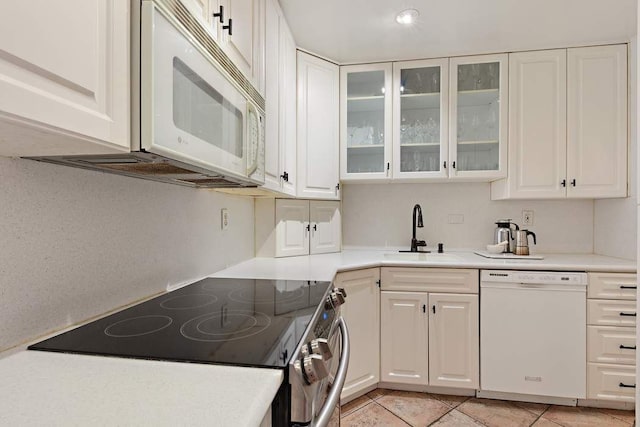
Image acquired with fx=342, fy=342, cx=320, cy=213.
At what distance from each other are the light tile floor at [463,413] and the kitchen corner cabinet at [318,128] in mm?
1370

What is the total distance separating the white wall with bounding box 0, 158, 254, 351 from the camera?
787 millimetres

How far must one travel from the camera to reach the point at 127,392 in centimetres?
59

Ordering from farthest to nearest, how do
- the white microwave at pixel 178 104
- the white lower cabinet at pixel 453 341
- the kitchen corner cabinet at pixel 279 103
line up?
the white lower cabinet at pixel 453 341
the kitchen corner cabinet at pixel 279 103
the white microwave at pixel 178 104

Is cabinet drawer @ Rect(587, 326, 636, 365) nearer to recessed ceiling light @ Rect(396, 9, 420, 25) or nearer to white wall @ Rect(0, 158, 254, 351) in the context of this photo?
recessed ceiling light @ Rect(396, 9, 420, 25)

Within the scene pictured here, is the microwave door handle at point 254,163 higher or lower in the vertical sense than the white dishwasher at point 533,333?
higher

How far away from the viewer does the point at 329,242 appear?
8.62ft

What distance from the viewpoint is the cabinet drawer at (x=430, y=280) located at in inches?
83.2

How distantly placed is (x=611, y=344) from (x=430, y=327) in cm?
100

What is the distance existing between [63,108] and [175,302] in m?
0.80

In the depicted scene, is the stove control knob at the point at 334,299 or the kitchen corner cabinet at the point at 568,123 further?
the kitchen corner cabinet at the point at 568,123

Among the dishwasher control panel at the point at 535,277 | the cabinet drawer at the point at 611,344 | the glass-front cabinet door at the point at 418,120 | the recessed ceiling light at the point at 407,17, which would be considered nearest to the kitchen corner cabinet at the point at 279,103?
the recessed ceiling light at the point at 407,17

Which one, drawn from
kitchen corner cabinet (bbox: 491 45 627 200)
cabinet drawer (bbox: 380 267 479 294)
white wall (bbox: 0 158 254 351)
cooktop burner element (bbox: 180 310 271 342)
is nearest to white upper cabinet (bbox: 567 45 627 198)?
kitchen corner cabinet (bbox: 491 45 627 200)

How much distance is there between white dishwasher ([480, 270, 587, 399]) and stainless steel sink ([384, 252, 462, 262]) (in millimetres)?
276

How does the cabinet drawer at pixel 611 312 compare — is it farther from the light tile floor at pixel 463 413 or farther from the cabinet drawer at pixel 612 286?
the light tile floor at pixel 463 413
